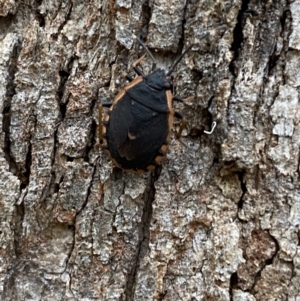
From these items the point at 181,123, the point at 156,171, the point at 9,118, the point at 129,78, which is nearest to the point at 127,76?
the point at 129,78

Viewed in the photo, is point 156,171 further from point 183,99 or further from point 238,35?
point 238,35

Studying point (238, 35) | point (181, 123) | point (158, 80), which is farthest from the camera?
point (158, 80)

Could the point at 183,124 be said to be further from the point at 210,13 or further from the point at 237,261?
the point at 237,261

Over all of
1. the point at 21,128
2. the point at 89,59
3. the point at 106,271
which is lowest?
the point at 106,271

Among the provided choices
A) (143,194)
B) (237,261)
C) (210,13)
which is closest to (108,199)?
(143,194)

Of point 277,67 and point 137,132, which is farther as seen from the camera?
point 137,132

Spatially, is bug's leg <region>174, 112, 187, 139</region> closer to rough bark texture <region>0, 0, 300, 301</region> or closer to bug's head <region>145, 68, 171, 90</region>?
rough bark texture <region>0, 0, 300, 301</region>
